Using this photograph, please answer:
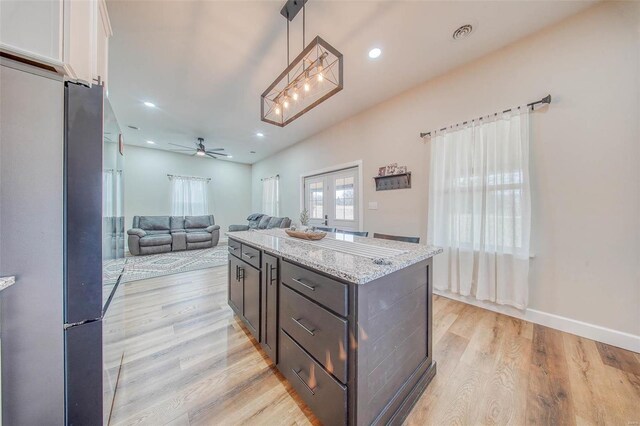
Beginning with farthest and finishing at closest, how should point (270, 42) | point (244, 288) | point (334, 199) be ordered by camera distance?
point (334, 199) < point (270, 42) < point (244, 288)

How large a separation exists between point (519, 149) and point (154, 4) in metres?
3.55

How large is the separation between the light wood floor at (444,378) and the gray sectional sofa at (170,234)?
11.8 feet

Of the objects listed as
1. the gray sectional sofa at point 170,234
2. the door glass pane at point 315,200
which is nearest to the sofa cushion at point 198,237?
the gray sectional sofa at point 170,234

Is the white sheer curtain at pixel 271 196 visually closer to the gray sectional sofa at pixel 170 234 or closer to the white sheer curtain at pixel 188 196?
the gray sectional sofa at pixel 170 234

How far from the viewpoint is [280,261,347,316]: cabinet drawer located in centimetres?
94

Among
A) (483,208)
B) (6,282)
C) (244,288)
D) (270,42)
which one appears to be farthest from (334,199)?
(6,282)

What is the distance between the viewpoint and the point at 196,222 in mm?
6156

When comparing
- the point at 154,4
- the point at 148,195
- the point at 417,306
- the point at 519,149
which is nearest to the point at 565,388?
the point at 417,306

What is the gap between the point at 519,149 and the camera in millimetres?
2088

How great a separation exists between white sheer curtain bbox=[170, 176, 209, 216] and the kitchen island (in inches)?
238

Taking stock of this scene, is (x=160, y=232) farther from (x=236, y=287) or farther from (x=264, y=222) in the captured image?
(x=236, y=287)

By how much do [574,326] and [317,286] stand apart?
2534 mm

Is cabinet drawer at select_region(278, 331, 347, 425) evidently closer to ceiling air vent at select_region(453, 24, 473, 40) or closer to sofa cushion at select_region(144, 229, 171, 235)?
ceiling air vent at select_region(453, 24, 473, 40)

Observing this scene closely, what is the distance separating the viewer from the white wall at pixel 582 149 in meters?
1.69
